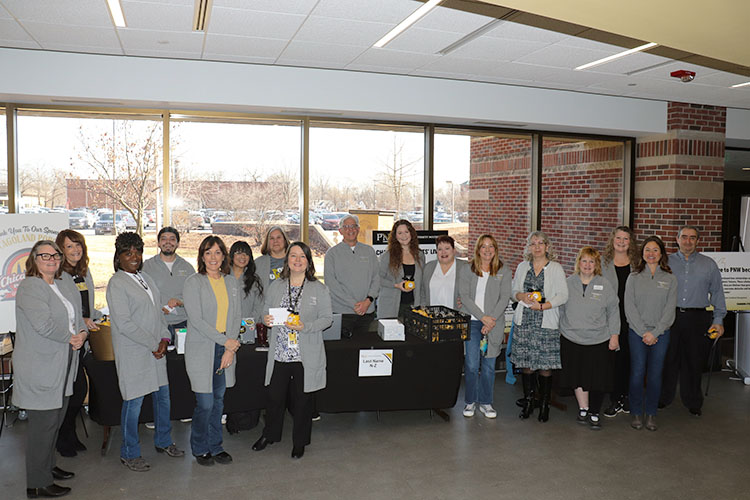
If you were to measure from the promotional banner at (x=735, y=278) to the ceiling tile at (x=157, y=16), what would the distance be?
233 inches

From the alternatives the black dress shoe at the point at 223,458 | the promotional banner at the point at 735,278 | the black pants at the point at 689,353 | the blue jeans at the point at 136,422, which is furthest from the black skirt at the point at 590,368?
the blue jeans at the point at 136,422

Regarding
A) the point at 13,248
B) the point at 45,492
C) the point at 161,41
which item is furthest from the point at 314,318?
the point at 13,248

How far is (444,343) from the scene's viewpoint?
5.12 m

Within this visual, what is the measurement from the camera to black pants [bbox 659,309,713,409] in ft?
18.4

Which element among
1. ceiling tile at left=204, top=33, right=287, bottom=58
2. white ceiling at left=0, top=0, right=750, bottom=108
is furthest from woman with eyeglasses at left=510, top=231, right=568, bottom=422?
ceiling tile at left=204, top=33, right=287, bottom=58

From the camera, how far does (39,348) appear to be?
366 centimetres

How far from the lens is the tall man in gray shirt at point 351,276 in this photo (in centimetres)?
571

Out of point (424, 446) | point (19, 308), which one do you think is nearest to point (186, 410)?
point (19, 308)

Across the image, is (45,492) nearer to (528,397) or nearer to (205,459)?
(205,459)

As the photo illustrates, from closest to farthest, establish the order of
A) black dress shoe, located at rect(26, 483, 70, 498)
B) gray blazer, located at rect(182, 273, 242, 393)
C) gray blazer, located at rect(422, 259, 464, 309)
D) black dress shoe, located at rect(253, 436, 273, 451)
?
black dress shoe, located at rect(26, 483, 70, 498) < gray blazer, located at rect(182, 273, 242, 393) < black dress shoe, located at rect(253, 436, 273, 451) < gray blazer, located at rect(422, 259, 464, 309)

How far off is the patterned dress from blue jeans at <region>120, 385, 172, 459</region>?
3.01m

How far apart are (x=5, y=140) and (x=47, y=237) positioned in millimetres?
1449

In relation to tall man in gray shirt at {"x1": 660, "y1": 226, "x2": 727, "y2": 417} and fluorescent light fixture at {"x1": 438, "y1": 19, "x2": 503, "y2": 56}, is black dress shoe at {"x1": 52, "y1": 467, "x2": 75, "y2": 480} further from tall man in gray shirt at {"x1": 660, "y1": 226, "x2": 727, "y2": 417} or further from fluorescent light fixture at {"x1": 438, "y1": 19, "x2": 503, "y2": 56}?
tall man in gray shirt at {"x1": 660, "y1": 226, "x2": 727, "y2": 417}

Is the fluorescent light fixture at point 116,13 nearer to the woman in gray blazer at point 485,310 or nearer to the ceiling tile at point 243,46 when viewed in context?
the ceiling tile at point 243,46
